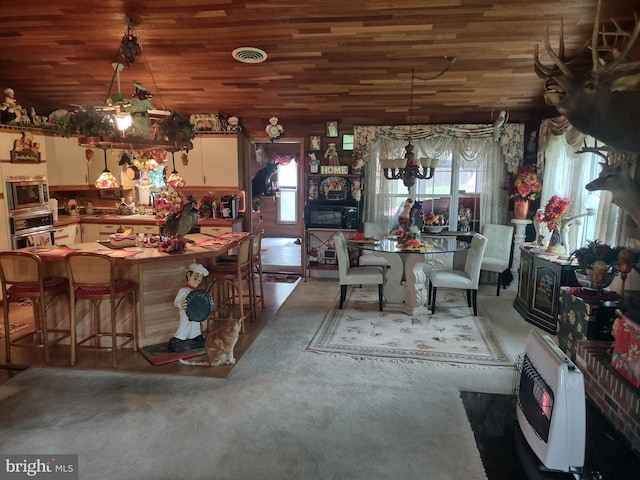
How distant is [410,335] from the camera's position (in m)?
4.52

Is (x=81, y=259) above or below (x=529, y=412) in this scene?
above

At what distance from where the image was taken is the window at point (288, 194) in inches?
402

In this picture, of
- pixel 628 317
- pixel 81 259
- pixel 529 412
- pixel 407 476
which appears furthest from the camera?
pixel 81 259

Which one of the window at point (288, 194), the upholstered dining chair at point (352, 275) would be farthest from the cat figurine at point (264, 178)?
the upholstered dining chair at point (352, 275)

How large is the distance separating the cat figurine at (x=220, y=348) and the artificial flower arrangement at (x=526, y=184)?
13.7 ft

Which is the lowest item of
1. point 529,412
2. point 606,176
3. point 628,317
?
point 529,412

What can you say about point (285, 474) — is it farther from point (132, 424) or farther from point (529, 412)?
point (529, 412)

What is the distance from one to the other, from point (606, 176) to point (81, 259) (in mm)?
3886

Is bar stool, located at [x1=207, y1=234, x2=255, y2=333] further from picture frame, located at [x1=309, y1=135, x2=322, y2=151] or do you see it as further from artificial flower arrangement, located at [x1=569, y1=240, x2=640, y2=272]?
artificial flower arrangement, located at [x1=569, y1=240, x2=640, y2=272]

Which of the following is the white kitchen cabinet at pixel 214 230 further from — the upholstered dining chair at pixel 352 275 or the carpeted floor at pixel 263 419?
the carpeted floor at pixel 263 419

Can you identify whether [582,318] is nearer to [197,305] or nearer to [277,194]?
[197,305]

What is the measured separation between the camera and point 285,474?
8.13 feet

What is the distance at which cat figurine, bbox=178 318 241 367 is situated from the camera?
3.79 meters

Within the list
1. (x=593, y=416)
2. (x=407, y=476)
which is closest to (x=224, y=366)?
(x=407, y=476)
